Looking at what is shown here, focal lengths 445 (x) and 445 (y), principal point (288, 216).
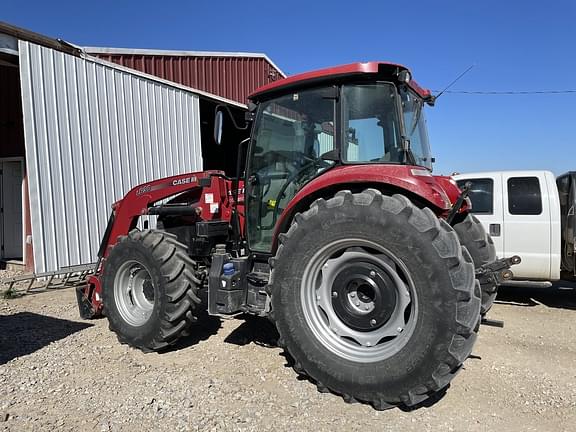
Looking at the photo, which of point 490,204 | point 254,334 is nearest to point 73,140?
point 254,334

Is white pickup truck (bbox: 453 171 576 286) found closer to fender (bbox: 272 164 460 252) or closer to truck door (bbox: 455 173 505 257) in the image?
truck door (bbox: 455 173 505 257)

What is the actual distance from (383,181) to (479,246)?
1.73m

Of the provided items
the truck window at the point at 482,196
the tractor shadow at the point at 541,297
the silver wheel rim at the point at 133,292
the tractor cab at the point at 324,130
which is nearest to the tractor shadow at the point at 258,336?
the silver wheel rim at the point at 133,292

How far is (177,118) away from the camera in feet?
33.1

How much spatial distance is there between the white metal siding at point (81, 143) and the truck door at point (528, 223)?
679 cm

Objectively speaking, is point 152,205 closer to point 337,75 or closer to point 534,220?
point 337,75

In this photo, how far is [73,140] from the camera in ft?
25.1

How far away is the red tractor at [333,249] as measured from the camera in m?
2.97

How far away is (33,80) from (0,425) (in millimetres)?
5767

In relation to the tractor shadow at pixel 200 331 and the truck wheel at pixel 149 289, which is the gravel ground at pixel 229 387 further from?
the truck wheel at pixel 149 289

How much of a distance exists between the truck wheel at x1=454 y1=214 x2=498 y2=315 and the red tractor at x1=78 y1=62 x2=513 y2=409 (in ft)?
0.05

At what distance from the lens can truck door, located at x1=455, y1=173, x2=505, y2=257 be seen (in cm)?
681

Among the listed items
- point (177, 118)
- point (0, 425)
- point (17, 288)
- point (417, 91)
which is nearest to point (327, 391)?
point (0, 425)

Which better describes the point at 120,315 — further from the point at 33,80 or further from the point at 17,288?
the point at 33,80
